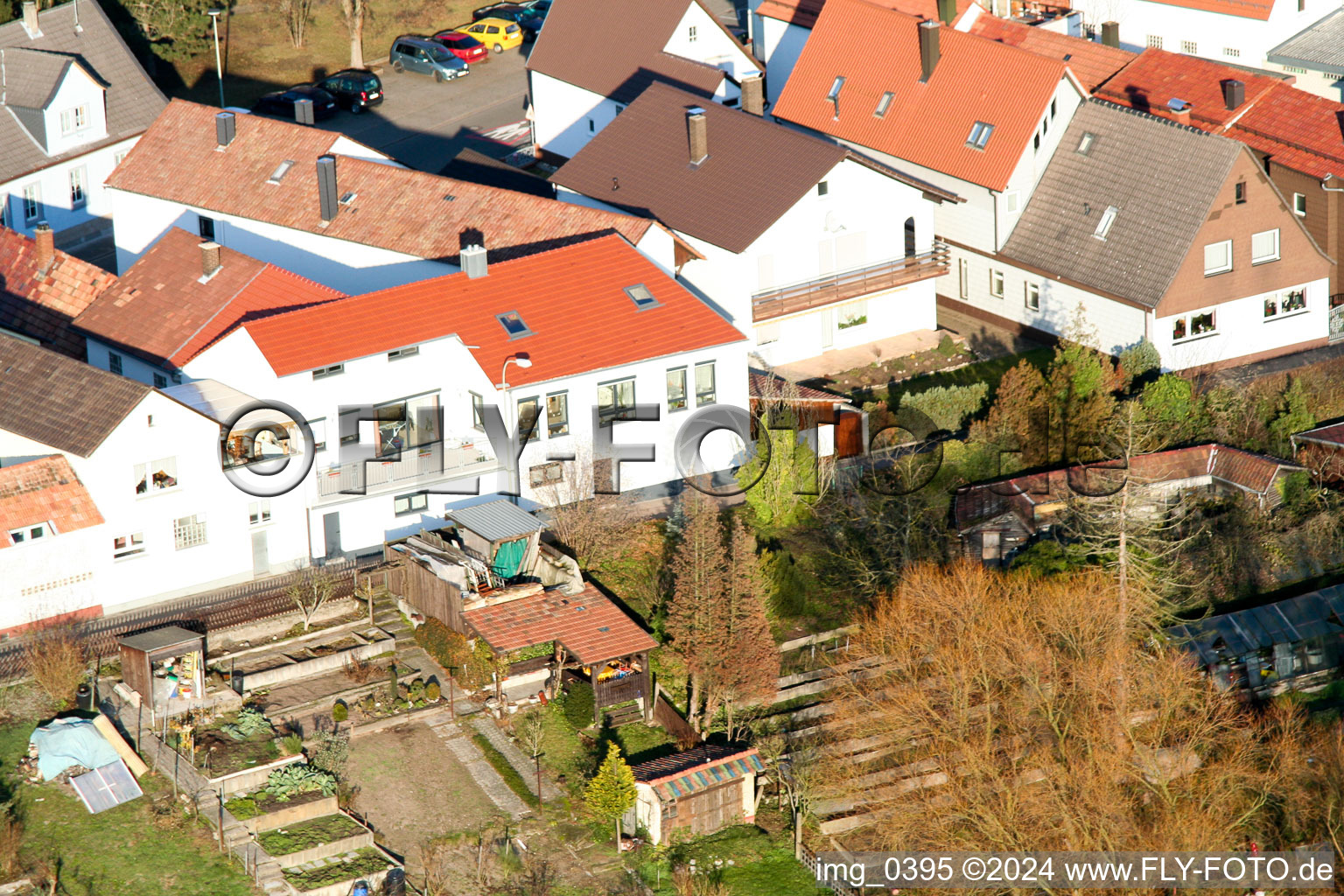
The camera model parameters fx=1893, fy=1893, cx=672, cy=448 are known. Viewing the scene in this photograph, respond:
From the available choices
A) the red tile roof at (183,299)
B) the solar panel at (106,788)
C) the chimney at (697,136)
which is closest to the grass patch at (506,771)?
the solar panel at (106,788)

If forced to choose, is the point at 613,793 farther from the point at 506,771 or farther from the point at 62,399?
the point at 62,399

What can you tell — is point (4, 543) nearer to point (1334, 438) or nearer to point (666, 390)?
point (666, 390)

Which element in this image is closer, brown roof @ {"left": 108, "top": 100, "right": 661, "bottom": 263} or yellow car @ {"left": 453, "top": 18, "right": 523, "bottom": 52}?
brown roof @ {"left": 108, "top": 100, "right": 661, "bottom": 263}

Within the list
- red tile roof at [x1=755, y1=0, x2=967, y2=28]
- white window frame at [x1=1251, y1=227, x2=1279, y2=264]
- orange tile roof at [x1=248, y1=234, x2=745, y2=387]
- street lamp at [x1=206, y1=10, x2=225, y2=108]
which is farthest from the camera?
street lamp at [x1=206, y1=10, x2=225, y2=108]

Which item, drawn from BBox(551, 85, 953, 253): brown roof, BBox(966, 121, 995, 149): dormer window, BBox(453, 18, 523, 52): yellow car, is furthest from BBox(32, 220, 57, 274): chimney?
BBox(453, 18, 523, 52): yellow car

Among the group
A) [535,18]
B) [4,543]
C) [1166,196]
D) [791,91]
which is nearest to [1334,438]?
[1166,196]

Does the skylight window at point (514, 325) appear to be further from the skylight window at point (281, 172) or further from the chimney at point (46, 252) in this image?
the chimney at point (46, 252)

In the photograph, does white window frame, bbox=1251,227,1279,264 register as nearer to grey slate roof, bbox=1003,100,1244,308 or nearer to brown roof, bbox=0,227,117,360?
grey slate roof, bbox=1003,100,1244,308
